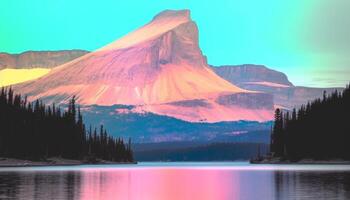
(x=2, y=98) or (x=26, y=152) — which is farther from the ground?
(x=2, y=98)

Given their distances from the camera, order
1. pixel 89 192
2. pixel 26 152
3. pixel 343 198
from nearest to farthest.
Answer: pixel 343 198 → pixel 89 192 → pixel 26 152

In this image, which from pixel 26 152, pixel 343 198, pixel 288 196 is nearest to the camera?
pixel 343 198

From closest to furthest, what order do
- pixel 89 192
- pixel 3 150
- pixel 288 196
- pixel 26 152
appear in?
pixel 288 196, pixel 89 192, pixel 3 150, pixel 26 152

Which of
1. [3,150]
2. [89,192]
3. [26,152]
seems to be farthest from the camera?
[26,152]

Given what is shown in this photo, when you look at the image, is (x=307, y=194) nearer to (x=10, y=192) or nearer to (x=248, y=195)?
(x=248, y=195)

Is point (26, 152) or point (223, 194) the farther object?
point (26, 152)

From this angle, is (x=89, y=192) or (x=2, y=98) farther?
(x=2, y=98)

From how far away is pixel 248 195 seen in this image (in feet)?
197

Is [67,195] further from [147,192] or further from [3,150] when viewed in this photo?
[3,150]

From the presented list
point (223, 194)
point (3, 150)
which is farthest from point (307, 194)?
point (3, 150)

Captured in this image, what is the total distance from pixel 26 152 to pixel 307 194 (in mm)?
142585

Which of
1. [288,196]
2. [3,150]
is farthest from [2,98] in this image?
[288,196]

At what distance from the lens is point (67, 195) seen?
60812mm

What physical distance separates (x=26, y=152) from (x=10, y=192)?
13397 cm
